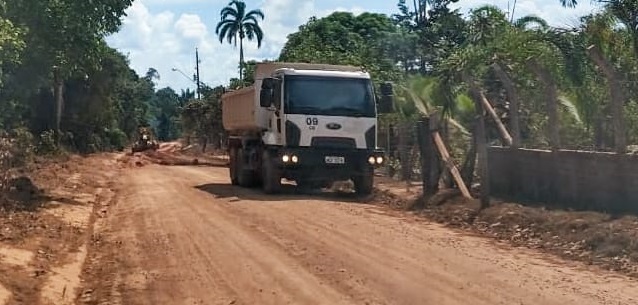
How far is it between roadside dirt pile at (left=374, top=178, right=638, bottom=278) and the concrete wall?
0.50 metres

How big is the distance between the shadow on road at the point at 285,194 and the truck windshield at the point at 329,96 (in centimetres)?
200

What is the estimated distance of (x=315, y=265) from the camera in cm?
1075

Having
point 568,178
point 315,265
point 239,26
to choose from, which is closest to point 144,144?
point 239,26

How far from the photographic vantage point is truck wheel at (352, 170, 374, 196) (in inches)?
829

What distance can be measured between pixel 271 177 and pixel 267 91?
211 cm

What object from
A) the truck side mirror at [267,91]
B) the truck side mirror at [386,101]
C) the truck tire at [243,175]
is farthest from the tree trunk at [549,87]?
the truck tire at [243,175]

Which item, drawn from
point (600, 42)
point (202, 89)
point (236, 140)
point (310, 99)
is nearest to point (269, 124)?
point (310, 99)

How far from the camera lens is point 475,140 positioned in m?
18.2

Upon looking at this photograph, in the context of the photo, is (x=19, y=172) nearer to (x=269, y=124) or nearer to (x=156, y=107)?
(x=269, y=124)

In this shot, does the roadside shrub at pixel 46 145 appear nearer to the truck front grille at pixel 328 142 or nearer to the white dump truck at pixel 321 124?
the white dump truck at pixel 321 124

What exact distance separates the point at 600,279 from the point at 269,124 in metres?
12.8

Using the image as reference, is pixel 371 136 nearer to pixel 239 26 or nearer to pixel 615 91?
pixel 615 91

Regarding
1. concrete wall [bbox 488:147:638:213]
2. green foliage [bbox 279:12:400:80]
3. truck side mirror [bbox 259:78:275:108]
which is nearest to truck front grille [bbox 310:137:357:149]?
truck side mirror [bbox 259:78:275:108]

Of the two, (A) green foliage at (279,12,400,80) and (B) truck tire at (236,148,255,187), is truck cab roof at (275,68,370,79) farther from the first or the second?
(A) green foliage at (279,12,400,80)
